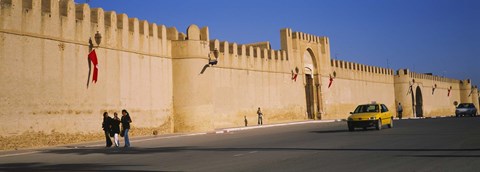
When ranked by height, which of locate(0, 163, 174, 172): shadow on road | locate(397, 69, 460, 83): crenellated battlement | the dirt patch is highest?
locate(397, 69, 460, 83): crenellated battlement

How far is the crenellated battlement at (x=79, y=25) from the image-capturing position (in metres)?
19.8

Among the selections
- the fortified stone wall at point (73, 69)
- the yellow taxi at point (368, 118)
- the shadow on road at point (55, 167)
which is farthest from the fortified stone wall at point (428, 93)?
the shadow on road at point (55, 167)

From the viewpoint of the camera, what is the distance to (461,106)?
49875 mm

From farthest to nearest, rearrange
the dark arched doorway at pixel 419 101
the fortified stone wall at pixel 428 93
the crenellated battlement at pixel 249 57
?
1. the dark arched doorway at pixel 419 101
2. the fortified stone wall at pixel 428 93
3. the crenellated battlement at pixel 249 57

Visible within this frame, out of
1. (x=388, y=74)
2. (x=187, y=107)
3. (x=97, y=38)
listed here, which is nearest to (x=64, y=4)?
(x=97, y=38)

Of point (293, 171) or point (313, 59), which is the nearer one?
point (293, 171)

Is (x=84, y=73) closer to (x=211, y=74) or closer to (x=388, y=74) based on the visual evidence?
(x=211, y=74)

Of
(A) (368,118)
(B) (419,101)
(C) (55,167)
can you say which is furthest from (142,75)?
(B) (419,101)

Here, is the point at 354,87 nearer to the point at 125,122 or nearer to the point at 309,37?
the point at 309,37

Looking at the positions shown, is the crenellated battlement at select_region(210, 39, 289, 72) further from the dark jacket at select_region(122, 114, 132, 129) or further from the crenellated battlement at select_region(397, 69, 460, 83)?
the crenellated battlement at select_region(397, 69, 460, 83)

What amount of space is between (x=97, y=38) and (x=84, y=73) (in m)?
1.72

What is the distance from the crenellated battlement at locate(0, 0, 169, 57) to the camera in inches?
778

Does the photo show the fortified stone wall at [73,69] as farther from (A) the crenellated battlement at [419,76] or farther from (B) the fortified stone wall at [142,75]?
(A) the crenellated battlement at [419,76]

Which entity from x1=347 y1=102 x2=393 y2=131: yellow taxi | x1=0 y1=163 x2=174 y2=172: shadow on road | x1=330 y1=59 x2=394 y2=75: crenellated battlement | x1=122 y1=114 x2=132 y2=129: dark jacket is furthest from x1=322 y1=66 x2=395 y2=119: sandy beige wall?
x1=0 y1=163 x2=174 y2=172: shadow on road
